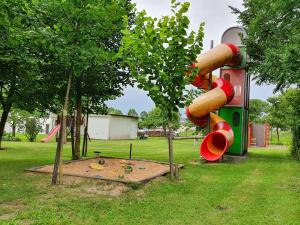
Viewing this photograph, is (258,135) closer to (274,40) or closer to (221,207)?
(274,40)

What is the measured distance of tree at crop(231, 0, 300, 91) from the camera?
38.4 ft

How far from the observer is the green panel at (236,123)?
16.6 m

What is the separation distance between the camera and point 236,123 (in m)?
16.8

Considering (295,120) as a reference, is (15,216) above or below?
below

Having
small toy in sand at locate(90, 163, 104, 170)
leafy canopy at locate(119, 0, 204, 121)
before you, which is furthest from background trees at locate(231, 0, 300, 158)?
small toy in sand at locate(90, 163, 104, 170)

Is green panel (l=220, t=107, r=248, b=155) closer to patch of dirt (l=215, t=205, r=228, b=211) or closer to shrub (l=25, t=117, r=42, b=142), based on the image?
patch of dirt (l=215, t=205, r=228, b=211)

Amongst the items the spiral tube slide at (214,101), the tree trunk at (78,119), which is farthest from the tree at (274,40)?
the tree trunk at (78,119)

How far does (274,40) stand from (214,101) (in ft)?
14.6

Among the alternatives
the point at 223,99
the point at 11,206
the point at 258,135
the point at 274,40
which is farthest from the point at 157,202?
the point at 258,135

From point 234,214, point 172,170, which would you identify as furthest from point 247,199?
point 172,170

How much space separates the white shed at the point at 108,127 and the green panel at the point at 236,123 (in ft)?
80.4

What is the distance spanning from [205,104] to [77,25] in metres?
7.54

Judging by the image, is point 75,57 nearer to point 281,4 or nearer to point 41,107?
point 41,107

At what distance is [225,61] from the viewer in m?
15.5
